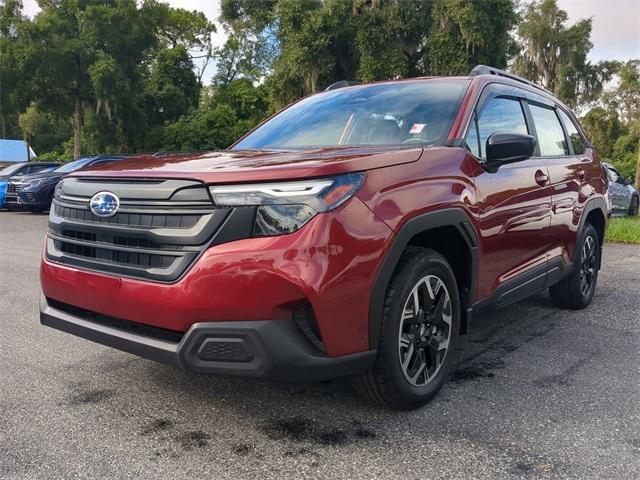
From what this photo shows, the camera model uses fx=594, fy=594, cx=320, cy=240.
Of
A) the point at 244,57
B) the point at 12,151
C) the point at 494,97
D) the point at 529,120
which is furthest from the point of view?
the point at 12,151

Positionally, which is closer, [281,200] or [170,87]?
[281,200]

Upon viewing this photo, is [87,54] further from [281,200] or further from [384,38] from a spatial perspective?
[281,200]

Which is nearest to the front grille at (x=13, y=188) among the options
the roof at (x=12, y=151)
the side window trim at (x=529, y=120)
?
the side window trim at (x=529, y=120)

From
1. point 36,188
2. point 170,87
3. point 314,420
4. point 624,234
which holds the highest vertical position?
point 170,87

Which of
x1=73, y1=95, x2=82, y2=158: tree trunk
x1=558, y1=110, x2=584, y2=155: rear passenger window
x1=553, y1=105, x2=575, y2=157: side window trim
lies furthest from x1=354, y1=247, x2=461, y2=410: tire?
x1=73, y1=95, x2=82, y2=158: tree trunk

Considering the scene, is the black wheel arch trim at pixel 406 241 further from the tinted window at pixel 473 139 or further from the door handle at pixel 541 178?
the door handle at pixel 541 178

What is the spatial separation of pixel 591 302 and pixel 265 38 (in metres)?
33.1

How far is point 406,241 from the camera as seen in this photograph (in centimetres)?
277

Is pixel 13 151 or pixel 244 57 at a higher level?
pixel 244 57

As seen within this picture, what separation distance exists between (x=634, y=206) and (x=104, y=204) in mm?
17410

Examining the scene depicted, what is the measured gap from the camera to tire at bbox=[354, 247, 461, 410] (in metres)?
2.77

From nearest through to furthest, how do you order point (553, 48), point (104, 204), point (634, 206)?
point (104, 204) → point (634, 206) → point (553, 48)

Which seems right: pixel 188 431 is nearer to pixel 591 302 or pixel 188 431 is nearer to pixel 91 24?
pixel 591 302

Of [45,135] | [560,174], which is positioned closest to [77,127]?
[560,174]
